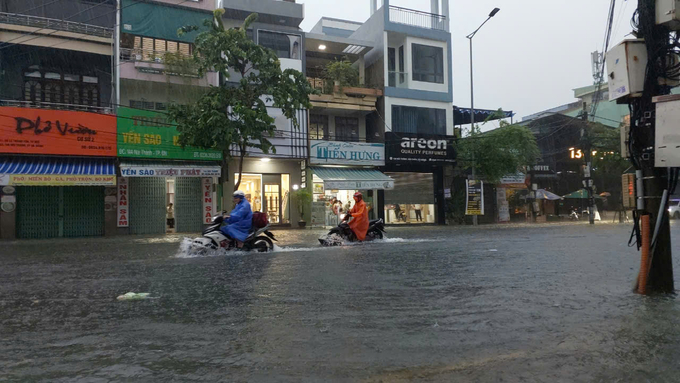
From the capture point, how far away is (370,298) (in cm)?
547

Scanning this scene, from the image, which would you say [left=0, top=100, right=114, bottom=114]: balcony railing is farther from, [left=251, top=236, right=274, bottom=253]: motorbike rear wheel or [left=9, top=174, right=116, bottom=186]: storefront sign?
[left=251, top=236, right=274, bottom=253]: motorbike rear wheel

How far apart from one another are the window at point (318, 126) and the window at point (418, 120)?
12.4 ft

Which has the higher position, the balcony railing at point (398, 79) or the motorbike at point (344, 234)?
the balcony railing at point (398, 79)

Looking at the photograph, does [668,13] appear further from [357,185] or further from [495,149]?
[495,149]

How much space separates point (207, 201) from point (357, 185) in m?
7.20

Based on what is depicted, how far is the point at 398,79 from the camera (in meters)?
27.6

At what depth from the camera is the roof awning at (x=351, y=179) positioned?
23484 mm

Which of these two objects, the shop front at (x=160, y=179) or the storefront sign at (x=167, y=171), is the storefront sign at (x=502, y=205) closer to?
the shop front at (x=160, y=179)

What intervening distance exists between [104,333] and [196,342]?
922 millimetres

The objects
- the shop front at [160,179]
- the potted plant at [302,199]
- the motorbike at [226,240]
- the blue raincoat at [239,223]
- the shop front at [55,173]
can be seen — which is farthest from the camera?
the potted plant at [302,199]

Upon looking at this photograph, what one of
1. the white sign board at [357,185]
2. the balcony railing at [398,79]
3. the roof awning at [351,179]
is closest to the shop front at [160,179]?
the roof awning at [351,179]

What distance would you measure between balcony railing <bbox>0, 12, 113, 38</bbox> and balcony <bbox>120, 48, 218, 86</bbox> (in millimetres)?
1143

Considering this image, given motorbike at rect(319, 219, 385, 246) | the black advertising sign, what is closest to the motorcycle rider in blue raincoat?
motorbike at rect(319, 219, 385, 246)

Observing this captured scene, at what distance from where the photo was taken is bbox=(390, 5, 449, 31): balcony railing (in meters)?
27.5
